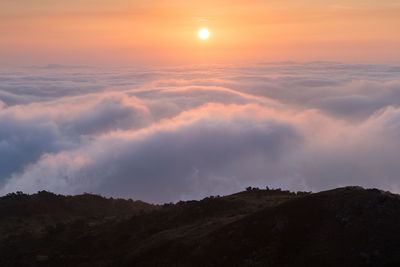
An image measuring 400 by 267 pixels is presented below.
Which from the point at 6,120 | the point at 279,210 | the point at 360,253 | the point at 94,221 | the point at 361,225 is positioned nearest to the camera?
the point at 360,253

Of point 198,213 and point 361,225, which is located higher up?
point 198,213

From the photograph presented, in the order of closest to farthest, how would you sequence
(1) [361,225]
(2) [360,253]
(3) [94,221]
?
1. (2) [360,253]
2. (1) [361,225]
3. (3) [94,221]

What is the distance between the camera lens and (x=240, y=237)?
23.0 meters


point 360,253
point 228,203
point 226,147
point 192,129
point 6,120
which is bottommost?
point 360,253

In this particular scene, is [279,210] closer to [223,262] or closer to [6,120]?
[223,262]

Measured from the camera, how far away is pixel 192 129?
161875 mm

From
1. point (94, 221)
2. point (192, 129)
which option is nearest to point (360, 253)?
point (94, 221)

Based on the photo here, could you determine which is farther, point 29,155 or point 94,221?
point 29,155

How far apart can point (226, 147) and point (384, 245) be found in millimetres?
132598

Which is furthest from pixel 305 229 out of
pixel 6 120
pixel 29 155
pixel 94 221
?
pixel 6 120

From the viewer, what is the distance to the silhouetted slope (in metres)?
20.0

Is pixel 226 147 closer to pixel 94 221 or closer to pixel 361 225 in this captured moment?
pixel 94 221

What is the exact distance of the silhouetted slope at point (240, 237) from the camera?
20.0m

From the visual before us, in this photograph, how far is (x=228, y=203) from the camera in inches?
1280
